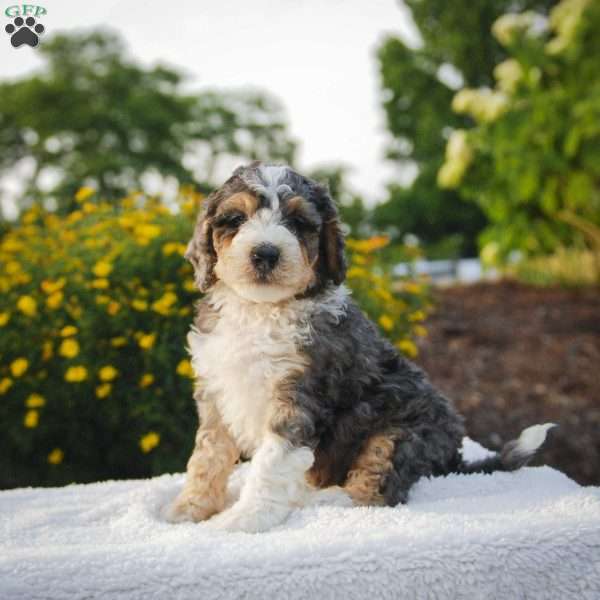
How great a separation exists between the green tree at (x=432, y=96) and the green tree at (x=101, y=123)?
5.22m

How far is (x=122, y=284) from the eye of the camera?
5.15 metres

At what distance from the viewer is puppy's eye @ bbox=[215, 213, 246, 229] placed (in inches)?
123

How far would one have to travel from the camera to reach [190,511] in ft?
10.5

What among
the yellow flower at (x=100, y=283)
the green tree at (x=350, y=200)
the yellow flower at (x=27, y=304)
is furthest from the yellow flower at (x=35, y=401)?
the green tree at (x=350, y=200)

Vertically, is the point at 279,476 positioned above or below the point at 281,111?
below

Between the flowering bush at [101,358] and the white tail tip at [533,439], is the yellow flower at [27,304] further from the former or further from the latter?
the white tail tip at [533,439]

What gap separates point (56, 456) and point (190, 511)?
2174 mm

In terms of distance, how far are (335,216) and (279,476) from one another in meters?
1.29

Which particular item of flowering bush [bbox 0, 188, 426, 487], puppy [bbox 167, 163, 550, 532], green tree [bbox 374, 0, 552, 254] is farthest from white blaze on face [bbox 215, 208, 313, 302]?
green tree [bbox 374, 0, 552, 254]

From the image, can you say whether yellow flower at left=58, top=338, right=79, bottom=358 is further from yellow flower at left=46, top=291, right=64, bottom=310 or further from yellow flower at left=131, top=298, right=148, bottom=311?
yellow flower at left=131, top=298, right=148, bottom=311

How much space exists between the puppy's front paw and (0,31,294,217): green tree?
2255cm

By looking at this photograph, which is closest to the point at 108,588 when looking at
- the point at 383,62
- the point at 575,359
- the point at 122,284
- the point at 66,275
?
the point at 122,284

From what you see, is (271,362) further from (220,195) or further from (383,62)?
(383,62)

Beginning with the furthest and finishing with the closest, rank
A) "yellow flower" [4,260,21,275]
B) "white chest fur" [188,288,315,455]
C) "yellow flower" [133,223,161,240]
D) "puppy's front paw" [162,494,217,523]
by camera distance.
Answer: "yellow flower" [4,260,21,275]
"yellow flower" [133,223,161,240]
"puppy's front paw" [162,494,217,523]
"white chest fur" [188,288,315,455]
